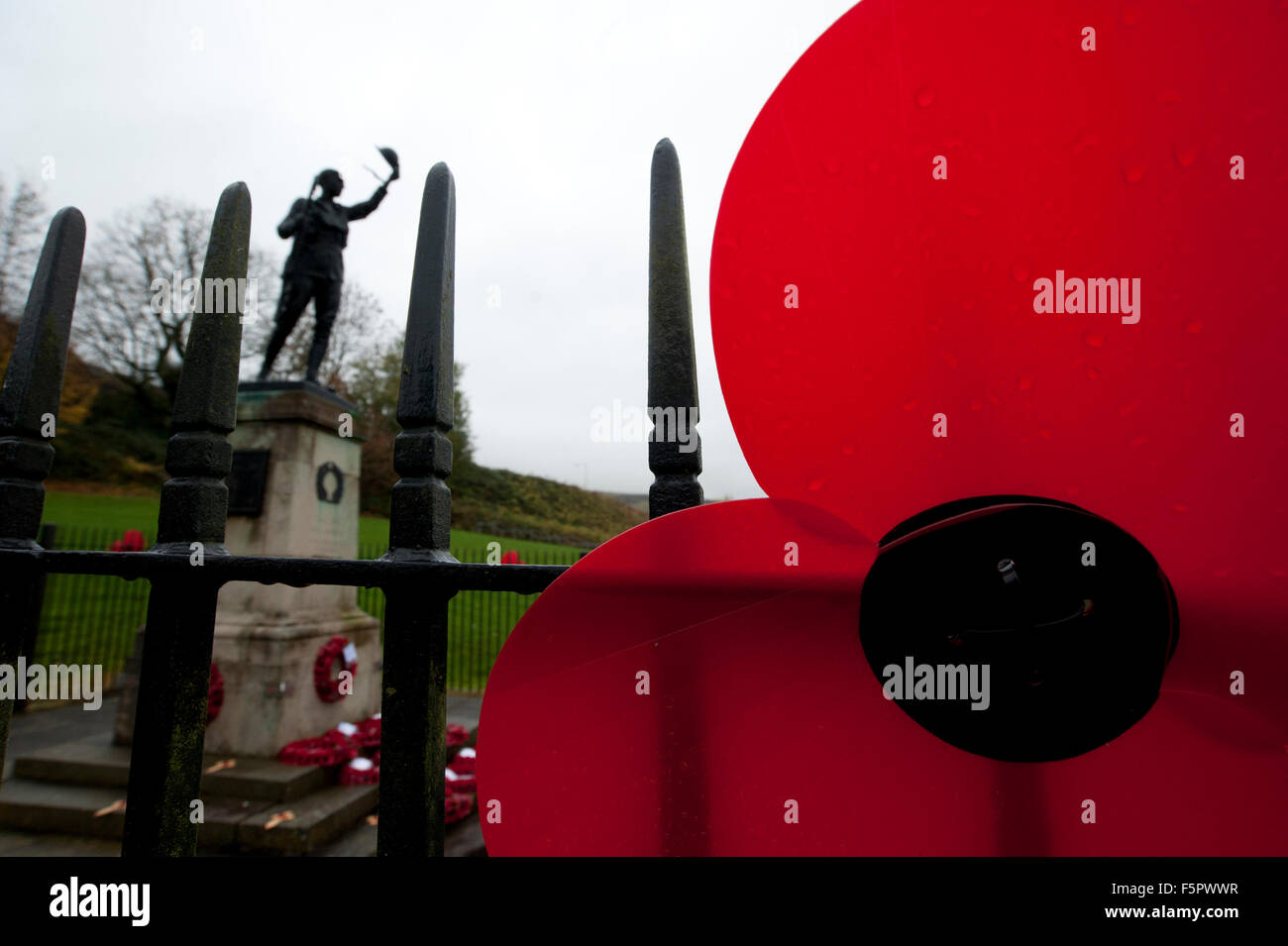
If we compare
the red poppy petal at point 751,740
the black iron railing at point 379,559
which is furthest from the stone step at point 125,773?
the red poppy petal at point 751,740

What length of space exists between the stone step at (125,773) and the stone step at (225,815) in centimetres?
4

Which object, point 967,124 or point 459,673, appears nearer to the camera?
point 967,124

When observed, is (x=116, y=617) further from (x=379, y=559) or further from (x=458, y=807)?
(x=379, y=559)

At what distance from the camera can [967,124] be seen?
0.70m

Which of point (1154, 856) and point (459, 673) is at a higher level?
point (1154, 856)

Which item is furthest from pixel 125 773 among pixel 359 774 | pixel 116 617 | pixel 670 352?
pixel 116 617

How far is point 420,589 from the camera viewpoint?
112 centimetres

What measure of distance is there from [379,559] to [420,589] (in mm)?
94

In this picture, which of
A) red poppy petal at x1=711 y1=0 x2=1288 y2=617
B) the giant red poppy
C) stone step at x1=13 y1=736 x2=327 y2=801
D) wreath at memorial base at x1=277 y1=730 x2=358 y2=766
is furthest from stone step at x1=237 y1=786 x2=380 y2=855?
red poppy petal at x1=711 y1=0 x2=1288 y2=617

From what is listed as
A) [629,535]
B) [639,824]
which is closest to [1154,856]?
[639,824]

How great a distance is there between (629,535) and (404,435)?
630 millimetres

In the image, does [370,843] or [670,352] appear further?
[370,843]

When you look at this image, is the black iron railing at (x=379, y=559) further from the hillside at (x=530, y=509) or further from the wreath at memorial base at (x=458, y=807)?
the hillside at (x=530, y=509)
